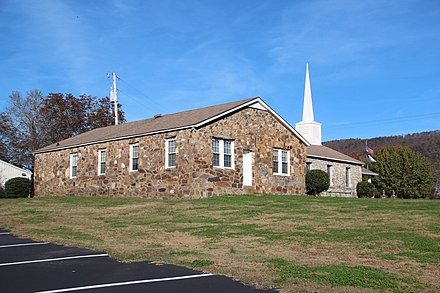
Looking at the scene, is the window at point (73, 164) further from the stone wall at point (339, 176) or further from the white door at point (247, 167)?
the stone wall at point (339, 176)

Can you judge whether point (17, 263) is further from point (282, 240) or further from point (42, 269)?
point (282, 240)

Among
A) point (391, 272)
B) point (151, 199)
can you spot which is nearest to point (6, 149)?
point (151, 199)

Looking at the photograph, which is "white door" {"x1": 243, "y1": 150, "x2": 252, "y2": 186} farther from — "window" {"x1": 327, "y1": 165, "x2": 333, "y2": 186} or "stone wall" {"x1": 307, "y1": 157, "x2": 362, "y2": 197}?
"window" {"x1": 327, "y1": 165, "x2": 333, "y2": 186}

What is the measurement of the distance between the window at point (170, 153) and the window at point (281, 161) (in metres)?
6.09

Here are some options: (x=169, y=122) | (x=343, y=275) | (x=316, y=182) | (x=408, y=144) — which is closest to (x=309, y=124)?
(x=316, y=182)

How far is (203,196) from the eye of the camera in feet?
80.4

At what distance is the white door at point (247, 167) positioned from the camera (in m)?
26.8

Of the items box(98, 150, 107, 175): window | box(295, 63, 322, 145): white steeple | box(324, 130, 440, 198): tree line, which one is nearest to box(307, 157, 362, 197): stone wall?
box(295, 63, 322, 145): white steeple

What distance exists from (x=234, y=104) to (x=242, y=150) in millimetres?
2659

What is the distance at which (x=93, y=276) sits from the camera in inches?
332

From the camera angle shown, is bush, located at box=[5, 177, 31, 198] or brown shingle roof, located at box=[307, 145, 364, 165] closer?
brown shingle roof, located at box=[307, 145, 364, 165]

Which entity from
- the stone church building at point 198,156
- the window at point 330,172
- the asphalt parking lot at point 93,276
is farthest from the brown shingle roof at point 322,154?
the asphalt parking lot at point 93,276

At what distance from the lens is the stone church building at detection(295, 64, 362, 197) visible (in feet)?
116

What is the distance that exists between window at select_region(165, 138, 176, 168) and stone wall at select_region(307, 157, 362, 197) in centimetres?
1196
